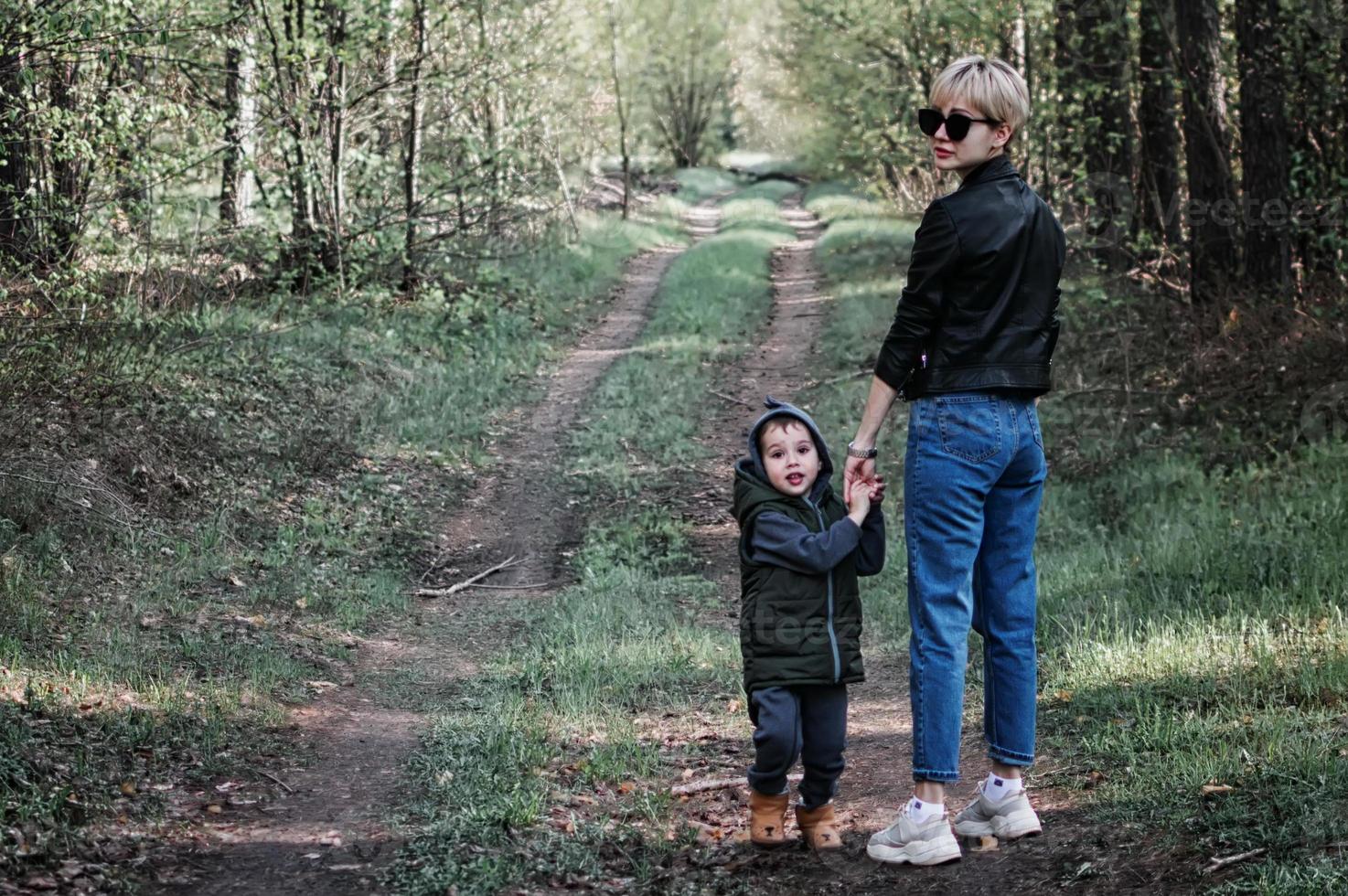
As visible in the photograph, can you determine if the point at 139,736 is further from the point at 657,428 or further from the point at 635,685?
the point at 657,428

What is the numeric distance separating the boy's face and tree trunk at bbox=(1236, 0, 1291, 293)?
29.1ft

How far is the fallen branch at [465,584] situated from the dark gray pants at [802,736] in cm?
480

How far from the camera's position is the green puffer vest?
4152mm

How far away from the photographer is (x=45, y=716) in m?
5.10

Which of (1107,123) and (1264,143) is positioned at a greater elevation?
(1107,123)

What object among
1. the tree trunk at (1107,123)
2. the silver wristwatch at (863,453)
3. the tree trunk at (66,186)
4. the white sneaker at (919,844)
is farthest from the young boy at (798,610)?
the tree trunk at (1107,123)

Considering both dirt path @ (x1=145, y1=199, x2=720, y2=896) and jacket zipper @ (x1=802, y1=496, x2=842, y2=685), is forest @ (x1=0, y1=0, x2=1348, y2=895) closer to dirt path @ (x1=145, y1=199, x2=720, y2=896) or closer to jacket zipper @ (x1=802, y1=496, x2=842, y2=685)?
dirt path @ (x1=145, y1=199, x2=720, y2=896)

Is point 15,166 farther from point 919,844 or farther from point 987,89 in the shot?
point 919,844

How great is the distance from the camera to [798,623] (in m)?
4.18

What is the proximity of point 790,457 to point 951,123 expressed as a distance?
49.0 inches

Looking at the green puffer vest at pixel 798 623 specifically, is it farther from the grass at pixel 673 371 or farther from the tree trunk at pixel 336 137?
the tree trunk at pixel 336 137

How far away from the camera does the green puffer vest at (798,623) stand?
415 centimetres

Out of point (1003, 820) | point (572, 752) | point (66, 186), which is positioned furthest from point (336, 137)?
point (1003, 820)

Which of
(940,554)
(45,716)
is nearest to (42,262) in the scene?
(45,716)
